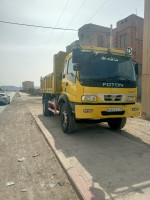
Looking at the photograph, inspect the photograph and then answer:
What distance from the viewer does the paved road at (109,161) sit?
2.69m

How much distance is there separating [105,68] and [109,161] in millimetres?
2793

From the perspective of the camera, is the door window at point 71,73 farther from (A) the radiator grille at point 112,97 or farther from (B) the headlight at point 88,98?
(A) the radiator grille at point 112,97

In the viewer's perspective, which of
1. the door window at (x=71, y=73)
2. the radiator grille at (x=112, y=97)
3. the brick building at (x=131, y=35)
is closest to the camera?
the radiator grille at (x=112, y=97)

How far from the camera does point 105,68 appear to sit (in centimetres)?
514

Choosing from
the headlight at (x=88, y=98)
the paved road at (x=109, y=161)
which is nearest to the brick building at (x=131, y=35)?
the paved road at (x=109, y=161)

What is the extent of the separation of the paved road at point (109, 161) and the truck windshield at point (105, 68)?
6.53 feet

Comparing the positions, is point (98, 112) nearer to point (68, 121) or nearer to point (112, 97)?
point (112, 97)

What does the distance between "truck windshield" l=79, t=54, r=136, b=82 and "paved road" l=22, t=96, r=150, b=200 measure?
199 cm

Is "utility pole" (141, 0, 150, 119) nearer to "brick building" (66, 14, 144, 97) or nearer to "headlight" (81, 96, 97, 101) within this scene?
"headlight" (81, 96, 97, 101)

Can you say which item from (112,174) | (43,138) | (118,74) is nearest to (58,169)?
(112,174)

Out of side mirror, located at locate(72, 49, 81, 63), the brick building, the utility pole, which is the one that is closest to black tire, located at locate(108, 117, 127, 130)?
side mirror, located at locate(72, 49, 81, 63)

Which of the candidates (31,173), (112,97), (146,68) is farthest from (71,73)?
(146,68)

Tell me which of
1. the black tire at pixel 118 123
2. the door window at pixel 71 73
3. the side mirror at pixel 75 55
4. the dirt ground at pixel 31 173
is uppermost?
the side mirror at pixel 75 55

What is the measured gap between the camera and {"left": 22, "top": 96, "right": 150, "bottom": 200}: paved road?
269 centimetres
